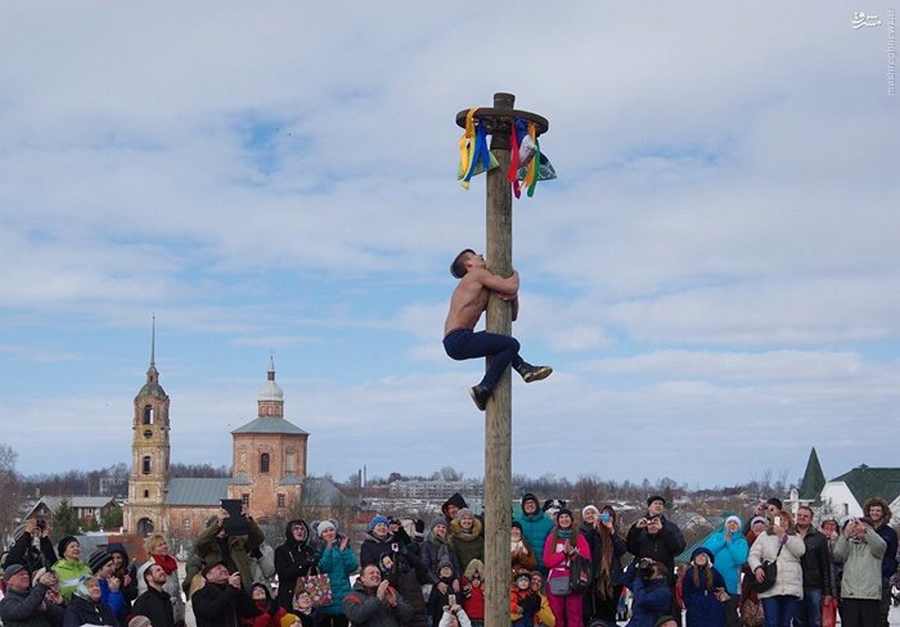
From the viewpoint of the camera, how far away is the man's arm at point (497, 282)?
6824mm

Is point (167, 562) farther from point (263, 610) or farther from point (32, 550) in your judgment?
point (32, 550)

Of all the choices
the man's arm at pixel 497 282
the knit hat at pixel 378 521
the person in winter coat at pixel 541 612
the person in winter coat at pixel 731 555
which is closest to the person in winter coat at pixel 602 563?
the person in winter coat at pixel 541 612

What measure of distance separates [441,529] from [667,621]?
2485 millimetres

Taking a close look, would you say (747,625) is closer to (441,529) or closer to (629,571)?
(629,571)

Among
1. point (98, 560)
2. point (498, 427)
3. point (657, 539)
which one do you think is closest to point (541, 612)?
point (657, 539)

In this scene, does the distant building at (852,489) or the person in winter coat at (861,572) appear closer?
the person in winter coat at (861,572)

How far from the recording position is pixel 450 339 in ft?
22.6

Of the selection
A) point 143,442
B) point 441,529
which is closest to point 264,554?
point 441,529

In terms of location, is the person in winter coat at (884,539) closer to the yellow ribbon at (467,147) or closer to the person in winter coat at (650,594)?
the person in winter coat at (650,594)

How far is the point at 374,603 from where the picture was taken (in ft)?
32.2

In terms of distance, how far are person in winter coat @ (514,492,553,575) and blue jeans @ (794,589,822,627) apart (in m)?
A: 2.24

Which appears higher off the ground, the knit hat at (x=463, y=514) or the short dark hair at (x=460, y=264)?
the short dark hair at (x=460, y=264)

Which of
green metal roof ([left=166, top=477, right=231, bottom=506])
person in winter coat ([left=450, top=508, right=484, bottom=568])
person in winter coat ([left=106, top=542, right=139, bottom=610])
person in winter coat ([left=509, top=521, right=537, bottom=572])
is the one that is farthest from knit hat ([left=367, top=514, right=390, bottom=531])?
green metal roof ([left=166, top=477, right=231, bottom=506])

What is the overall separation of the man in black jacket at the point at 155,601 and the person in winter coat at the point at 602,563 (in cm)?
353
